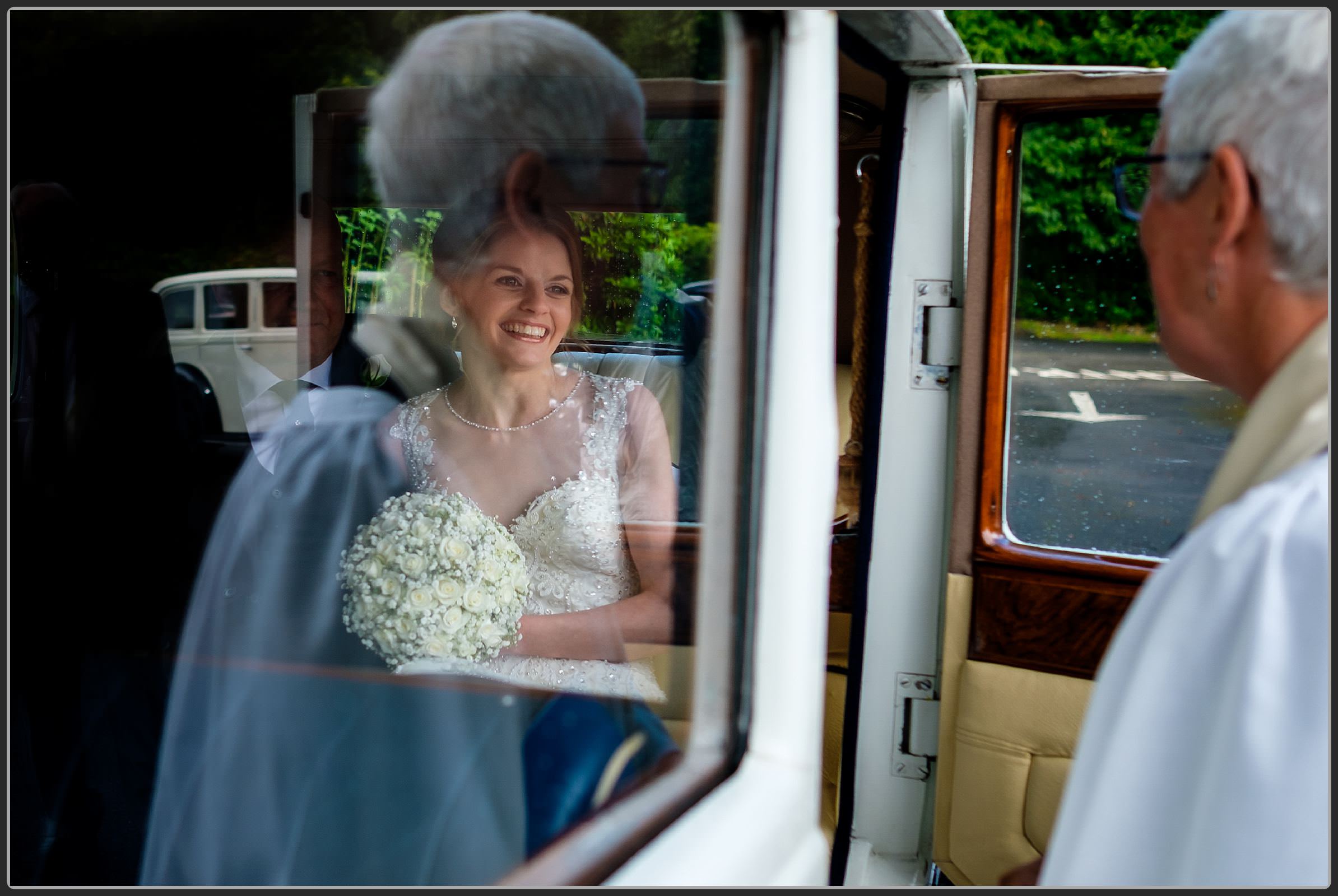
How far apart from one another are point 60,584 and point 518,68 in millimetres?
1173

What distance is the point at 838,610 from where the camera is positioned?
2285 millimetres

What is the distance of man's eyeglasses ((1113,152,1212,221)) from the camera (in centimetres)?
111

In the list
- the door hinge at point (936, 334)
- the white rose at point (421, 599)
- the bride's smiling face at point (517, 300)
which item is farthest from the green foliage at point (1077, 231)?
the white rose at point (421, 599)

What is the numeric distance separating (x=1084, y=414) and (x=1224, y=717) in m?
1.20

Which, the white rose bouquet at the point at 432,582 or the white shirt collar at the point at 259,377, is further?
the white shirt collar at the point at 259,377

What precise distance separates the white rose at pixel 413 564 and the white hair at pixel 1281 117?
140 centimetres

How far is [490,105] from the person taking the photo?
1.81 m

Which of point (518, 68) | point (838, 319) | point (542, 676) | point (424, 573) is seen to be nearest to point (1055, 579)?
point (838, 319)

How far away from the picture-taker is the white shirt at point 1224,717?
834mm

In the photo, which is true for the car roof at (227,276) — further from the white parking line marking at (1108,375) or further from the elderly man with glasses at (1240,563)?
the elderly man with glasses at (1240,563)

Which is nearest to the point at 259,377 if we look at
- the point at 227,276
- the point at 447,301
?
the point at 227,276

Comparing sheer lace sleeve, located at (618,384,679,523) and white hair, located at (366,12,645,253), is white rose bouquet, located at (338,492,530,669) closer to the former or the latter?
→ sheer lace sleeve, located at (618,384,679,523)

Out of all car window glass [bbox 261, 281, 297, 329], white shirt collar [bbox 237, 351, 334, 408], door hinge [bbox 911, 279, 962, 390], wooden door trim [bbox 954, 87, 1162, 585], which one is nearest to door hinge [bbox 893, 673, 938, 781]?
wooden door trim [bbox 954, 87, 1162, 585]

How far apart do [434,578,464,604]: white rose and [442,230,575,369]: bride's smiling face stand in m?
0.61
